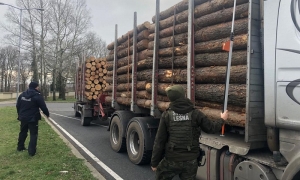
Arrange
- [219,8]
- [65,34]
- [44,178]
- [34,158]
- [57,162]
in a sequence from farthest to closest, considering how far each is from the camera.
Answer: [65,34]
[34,158]
[57,162]
[44,178]
[219,8]

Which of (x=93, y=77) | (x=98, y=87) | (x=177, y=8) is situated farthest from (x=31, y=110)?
(x=93, y=77)

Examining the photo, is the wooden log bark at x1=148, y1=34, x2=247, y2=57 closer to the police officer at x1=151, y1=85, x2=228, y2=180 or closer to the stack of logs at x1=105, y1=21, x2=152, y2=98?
the stack of logs at x1=105, y1=21, x2=152, y2=98

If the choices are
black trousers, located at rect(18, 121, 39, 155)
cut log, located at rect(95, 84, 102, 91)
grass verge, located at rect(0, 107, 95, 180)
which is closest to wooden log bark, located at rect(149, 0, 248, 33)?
grass verge, located at rect(0, 107, 95, 180)

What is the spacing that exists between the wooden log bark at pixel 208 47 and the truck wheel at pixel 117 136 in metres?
2.13

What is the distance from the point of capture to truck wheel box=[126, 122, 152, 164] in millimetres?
6219

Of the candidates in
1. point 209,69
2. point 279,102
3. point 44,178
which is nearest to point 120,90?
A: point 44,178

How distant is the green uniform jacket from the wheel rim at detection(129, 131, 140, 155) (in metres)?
3.18

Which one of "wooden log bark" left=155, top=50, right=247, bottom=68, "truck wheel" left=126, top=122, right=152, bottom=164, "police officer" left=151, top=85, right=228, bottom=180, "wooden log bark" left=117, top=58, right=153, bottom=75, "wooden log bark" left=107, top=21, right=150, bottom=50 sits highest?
"wooden log bark" left=107, top=21, right=150, bottom=50

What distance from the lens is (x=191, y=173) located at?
3.53m

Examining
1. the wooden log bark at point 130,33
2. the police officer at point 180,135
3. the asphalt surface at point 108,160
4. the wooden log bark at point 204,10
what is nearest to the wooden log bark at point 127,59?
the wooden log bark at point 130,33

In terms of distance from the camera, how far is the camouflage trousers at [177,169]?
3.51 metres

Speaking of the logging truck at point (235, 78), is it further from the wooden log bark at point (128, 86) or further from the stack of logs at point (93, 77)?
the stack of logs at point (93, 77)

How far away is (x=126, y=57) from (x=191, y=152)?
5.12 metres

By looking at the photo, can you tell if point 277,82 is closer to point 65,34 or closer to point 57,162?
point 57,162
